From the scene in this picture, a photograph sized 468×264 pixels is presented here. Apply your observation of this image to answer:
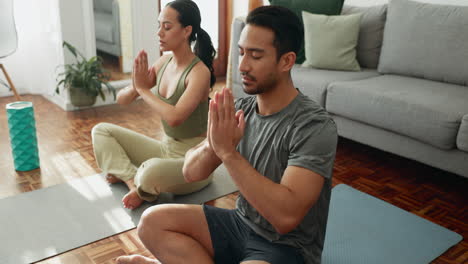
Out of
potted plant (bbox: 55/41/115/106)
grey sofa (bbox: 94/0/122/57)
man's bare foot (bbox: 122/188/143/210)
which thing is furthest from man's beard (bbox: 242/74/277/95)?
grey sofa (bbox: 94/0/122/57)

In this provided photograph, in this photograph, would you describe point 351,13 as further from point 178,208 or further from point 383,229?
point 178,208

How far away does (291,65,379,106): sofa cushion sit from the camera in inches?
108

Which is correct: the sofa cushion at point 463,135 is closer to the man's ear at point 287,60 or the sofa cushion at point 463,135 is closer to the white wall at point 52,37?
the man's ear at point 287,60

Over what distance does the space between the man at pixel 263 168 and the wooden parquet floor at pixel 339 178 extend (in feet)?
1.46

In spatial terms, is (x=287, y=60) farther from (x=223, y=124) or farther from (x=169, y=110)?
(x=169, y=110)

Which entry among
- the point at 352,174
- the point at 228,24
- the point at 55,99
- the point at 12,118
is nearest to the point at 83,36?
the point at 55,99

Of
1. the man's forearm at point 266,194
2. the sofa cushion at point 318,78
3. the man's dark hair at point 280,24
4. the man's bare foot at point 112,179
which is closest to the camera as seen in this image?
the man's forearm at point 266,194

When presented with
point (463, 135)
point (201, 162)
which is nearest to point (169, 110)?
point (201, 162)

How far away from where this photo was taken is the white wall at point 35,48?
3.49 m

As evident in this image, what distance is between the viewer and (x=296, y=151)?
3.79 feet

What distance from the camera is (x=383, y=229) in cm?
193

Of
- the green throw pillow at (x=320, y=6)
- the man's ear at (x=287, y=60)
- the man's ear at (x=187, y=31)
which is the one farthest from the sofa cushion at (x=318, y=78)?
the man's ear at (x=287, y=60)

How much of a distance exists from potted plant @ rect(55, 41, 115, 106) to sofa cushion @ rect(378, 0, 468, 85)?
2064 mm

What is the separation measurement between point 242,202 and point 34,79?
3.09 meters
